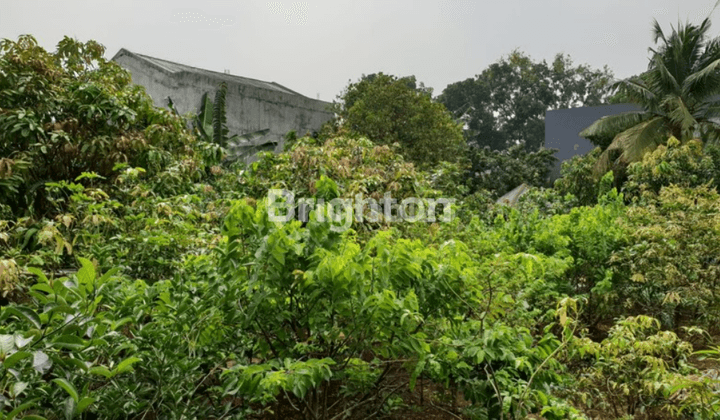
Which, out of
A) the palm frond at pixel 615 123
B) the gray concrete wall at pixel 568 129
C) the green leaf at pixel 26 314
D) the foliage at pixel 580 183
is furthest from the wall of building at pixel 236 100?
the green leaf at pixel 26 314

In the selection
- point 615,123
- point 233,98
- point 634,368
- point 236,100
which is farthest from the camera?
point 236,100

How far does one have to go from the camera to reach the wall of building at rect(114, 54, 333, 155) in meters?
16.5

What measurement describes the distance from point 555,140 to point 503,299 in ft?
66.9

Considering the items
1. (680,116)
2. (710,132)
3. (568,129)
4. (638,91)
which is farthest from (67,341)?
(568,129)

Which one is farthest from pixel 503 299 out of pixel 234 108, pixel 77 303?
pixel 234 108

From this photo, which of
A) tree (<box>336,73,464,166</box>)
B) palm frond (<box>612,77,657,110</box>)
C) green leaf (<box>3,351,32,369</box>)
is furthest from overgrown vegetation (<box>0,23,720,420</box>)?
palm frond (<box>612,77,657,110</box>)

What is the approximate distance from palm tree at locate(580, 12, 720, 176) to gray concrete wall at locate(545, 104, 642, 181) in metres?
4.54

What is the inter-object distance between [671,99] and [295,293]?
15.7m

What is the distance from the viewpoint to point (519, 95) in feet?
112

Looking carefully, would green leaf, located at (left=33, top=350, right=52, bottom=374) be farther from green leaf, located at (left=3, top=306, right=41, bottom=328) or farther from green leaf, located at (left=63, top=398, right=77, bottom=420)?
green leaf, located at (left=63, top=398, right=77, bottom=420)

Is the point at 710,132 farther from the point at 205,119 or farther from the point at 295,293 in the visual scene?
the point at 295,293

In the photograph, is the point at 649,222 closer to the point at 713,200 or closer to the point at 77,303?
the point at 713,200

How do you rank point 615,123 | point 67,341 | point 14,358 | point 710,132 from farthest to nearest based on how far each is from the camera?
1. point 615,123
2. point 710,132
3. point 67,341
4. point 14,358

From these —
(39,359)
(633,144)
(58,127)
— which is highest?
(633,144)
